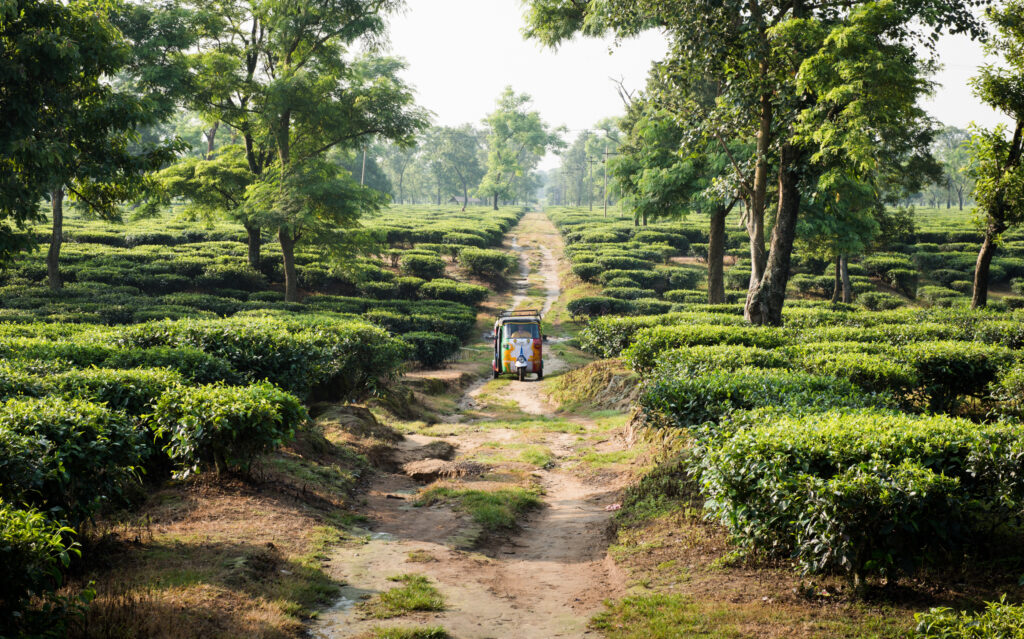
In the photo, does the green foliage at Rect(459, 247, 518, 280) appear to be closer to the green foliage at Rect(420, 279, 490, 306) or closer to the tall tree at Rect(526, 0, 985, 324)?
the green foliage at Rect(420, 279, 490, 306)

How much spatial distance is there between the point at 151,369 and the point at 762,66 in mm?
12861

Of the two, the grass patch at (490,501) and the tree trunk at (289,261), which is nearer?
the grass patch at (490,501)

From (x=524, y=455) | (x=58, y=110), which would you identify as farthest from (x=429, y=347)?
(x=58, y=110)

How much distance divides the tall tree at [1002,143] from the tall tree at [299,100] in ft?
53.9

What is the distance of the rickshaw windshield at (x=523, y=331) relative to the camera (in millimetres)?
17016

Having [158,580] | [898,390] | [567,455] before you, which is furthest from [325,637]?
[898,390]

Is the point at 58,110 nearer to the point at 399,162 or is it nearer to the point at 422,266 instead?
the point at 422,266

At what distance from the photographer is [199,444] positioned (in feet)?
20.4

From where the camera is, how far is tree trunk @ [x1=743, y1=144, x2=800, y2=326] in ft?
43.8

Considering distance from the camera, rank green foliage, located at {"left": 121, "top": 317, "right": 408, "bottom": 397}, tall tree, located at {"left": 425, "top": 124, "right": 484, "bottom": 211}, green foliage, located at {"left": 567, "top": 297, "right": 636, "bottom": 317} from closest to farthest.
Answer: green foliage, located at {"left": 121, "top": 317, "right": 408, "bottom": 397}, green foliage, located at {"left": 567, "top": 297, "right": 636, "bottom": 317}, tall tree, located at {"left": 425, "top": 124, "right": 484, "bottom": 211}

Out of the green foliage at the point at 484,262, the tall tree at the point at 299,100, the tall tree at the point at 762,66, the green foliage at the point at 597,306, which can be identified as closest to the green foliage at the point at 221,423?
the tall tree at the point at 762,66

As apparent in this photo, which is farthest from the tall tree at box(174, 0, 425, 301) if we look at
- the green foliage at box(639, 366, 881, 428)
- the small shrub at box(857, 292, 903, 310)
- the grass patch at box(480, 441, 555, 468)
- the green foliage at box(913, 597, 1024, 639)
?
the small shrub at box(857, 292, 903, 310)

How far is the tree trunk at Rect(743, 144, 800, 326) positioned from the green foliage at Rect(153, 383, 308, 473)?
34.4 feet

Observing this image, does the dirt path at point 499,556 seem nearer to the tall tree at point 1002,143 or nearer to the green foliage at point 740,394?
the green foliage at point 740,394
